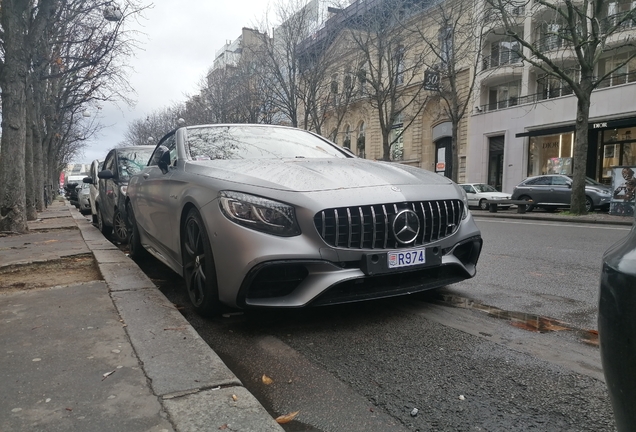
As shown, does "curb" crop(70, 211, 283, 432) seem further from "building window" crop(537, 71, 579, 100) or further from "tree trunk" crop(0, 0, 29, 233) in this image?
"building window" crop(537, 71, 579, 100)

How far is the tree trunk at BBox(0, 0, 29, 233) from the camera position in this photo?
29.4 ft

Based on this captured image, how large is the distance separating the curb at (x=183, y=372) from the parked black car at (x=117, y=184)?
13.8ft

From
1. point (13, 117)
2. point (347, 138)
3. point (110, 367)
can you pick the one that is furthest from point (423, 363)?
point (347, 138)

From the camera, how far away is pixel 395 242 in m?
3.18

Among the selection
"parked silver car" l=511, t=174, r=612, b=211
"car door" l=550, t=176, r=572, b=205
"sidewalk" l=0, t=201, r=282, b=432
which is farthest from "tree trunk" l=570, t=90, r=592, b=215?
"sidewalk" l=0, t=201, r=282, b=432

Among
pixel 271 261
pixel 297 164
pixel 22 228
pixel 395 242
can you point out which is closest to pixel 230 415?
pixel 271 261

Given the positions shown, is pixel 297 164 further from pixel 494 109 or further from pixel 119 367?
pixel 494 109

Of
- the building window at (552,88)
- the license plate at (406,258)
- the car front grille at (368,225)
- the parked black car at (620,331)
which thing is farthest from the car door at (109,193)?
the building window at (552,88)

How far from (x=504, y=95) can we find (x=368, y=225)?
99.1 feet

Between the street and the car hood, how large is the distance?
38.8 inches

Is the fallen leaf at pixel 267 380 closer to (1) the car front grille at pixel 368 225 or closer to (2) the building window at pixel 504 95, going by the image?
(1) the car front grille at pixel 368 225

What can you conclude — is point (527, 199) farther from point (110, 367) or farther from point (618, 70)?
point (110, 367)

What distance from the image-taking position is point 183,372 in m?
2.29

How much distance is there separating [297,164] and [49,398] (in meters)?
2.30
